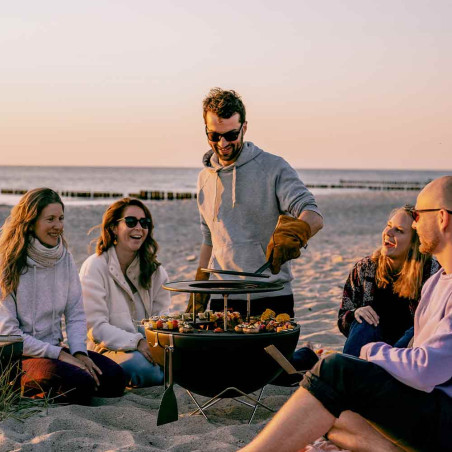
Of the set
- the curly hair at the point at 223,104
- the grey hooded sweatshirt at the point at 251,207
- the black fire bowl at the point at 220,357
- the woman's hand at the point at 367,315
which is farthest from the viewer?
the grey hooded sweatshirt at the point at 251,207

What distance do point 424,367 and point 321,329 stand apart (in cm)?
397

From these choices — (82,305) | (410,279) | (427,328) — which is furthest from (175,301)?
(427,328)

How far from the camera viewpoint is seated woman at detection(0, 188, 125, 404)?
4684mm

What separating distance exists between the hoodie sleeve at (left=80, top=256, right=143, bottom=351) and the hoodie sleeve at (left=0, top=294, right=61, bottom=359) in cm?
55

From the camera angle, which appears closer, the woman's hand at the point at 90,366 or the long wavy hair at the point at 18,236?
the woman's hand at the point at 90,366

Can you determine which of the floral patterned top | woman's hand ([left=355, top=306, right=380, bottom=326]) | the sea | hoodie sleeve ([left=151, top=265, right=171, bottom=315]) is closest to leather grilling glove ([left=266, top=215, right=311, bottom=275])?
woman's hand ([left=355, top=306, right=380, bottom=326])

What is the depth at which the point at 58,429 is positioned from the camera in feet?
13.2

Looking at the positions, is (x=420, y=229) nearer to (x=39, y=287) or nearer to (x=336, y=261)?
(x=39, y=287)

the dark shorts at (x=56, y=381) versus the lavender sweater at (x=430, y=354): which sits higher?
the lavender sweater at (x=430, y=354)

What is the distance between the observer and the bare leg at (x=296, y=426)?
9.71 ft

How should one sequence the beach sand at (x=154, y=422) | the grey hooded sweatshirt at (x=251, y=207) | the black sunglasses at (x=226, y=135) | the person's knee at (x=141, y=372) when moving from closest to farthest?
the beach sand at (x=154, y=422) < the black sunglasses at (x=226, y=135) < the grey hooded sweatshirt at (x=251, y=207) < the person's knee at (x=141, y=372)

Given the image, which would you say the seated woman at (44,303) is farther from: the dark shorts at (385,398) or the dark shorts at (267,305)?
the dark shorts at (385,398)

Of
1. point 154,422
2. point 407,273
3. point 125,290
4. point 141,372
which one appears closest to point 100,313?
point 125,290

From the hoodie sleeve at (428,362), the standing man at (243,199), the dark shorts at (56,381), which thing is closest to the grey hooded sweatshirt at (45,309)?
the dark shorts at (56,381)
